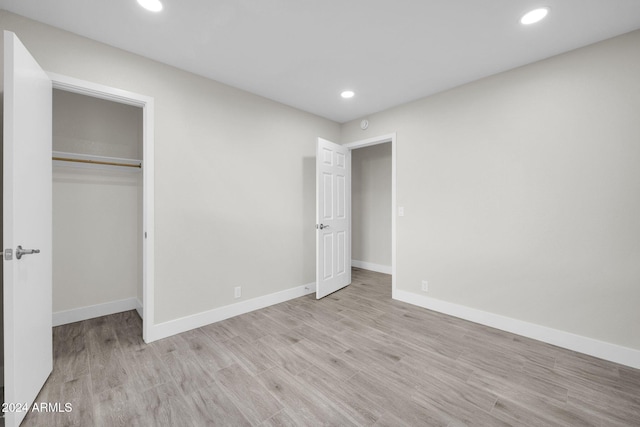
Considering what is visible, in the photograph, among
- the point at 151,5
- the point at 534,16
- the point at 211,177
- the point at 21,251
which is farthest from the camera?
the point at 211,177

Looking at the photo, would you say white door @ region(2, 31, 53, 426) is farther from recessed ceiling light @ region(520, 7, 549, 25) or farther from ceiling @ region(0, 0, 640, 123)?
recessed ceiling light @ region(520, 7, 549, 25)

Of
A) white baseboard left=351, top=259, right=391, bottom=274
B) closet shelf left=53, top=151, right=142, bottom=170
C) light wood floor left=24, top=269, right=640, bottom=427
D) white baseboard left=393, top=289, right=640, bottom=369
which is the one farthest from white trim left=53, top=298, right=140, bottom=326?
white baseboard left=351, top=259, right=391, bottom=274

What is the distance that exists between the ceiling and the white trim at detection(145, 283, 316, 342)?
253 cm

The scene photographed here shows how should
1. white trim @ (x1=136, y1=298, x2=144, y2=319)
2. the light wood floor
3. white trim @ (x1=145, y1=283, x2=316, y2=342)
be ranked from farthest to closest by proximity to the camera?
white trim @ (x1=136, y1=298, x2=144, y2=319)
white trim @ (x1=145, y1=283, x2=316, y2=342)
the light wood floor

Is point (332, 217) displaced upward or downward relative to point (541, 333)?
upward

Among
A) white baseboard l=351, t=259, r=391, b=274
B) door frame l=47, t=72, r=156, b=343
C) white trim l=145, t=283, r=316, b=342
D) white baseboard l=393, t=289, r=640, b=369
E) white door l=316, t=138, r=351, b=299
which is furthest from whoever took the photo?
white baseboard l=351, t=259, r=391, b=274

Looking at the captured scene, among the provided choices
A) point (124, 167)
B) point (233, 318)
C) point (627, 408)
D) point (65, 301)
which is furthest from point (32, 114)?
point (627, 408)

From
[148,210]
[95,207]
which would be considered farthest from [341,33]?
[95,207]

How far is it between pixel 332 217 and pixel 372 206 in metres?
1.82

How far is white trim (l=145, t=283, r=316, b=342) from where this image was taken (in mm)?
2482

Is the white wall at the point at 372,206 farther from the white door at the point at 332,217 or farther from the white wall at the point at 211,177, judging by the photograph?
the white wall at the point at 211,177

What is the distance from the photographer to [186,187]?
8.64 ft

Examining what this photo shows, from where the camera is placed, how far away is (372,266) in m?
5.30

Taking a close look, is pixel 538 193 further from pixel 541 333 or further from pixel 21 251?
pixel 21 251
